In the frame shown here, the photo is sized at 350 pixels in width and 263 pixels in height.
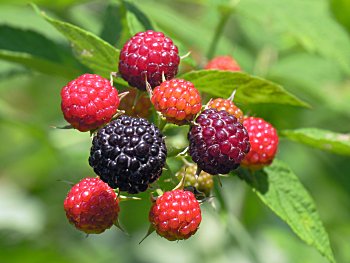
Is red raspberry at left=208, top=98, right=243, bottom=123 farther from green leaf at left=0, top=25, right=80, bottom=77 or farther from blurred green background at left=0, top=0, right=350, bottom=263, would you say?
green leaf at left=0, top=25, right=80, bottom=77

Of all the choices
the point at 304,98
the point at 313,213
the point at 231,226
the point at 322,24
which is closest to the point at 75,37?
the point at 313,213

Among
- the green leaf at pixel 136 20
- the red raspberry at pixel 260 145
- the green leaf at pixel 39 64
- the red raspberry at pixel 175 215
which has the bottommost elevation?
the green leaf at pixel 39 64

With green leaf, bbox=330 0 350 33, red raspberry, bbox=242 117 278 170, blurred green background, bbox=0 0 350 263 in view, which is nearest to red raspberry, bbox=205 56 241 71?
blurred green background, bbox=0 0 350 263

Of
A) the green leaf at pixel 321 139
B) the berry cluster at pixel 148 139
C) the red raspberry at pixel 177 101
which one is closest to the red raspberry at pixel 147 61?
the berry cluster at pixel 148 139

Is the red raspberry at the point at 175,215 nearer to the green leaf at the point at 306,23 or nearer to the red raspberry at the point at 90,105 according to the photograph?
the red raspberry at the point at 90,105

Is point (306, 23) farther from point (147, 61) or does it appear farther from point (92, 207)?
point (92, 207)
